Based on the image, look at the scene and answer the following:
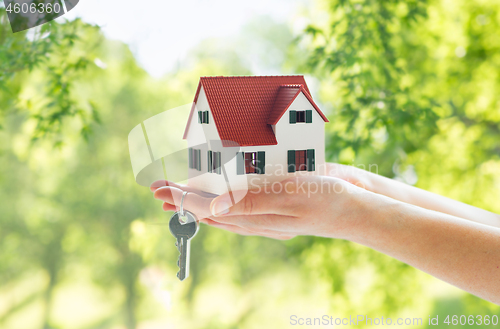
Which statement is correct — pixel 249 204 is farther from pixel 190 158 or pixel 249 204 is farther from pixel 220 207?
pixel 190 158

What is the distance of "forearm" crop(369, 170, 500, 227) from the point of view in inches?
68.2

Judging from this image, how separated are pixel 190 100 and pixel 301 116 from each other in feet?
7.58

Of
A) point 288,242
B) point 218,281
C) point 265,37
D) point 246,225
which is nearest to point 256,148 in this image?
point 246,225

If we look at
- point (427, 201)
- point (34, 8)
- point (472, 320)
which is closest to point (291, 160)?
point (427, 201)

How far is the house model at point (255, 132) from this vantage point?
1.25 metres

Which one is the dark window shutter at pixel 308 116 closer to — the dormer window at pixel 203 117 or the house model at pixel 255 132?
the house model at pixel 255 132

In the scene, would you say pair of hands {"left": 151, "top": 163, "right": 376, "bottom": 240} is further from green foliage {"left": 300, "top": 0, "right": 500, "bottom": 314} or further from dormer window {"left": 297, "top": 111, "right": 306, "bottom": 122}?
green foliage {"left": 300, "top": 0, "right": 500, "bottom": 314}

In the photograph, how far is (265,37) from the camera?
4309 mm

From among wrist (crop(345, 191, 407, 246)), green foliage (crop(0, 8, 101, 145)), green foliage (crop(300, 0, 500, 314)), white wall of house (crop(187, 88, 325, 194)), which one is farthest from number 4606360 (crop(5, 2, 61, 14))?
wrist (crop(345, 191, 407, 246))

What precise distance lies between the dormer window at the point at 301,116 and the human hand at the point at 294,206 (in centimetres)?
21

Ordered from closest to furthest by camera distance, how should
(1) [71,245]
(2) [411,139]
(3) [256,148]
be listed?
1. (3) [256,148]
2. (2) [411,139]
3. (1) [71,245]

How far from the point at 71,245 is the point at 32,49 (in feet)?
10.3

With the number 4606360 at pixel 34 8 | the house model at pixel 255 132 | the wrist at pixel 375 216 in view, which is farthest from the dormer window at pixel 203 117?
the number 4606360 at pixel 34 8

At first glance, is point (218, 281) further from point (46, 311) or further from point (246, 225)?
point (246, 225)
